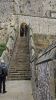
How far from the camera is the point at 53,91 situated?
16.6ft

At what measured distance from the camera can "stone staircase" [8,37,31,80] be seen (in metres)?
19.6

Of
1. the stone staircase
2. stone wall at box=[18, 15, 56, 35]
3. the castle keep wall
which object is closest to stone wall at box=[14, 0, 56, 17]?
the castle keep wall

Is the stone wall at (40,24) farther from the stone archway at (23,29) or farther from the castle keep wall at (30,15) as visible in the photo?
the stone archway at (23,29)

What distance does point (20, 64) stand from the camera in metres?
22.0

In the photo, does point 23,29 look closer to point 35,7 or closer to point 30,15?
point 30,15

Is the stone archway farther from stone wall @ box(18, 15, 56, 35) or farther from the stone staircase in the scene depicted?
the stone staircase

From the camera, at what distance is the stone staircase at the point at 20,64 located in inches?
770

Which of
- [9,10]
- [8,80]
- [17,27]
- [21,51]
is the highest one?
[9,10]

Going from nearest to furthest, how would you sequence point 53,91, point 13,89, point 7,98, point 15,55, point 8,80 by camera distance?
point 53,91, point 7,98, point 13,89, point 8,80, point 15,55

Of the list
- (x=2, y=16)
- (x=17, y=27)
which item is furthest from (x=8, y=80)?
(x=2, y=16)

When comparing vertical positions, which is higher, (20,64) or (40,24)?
(40,24)

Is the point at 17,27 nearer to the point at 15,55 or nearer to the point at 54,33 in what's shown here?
the point at 54,33

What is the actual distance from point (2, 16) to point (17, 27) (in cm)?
786

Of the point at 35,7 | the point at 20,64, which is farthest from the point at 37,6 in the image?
the point at 20,64
